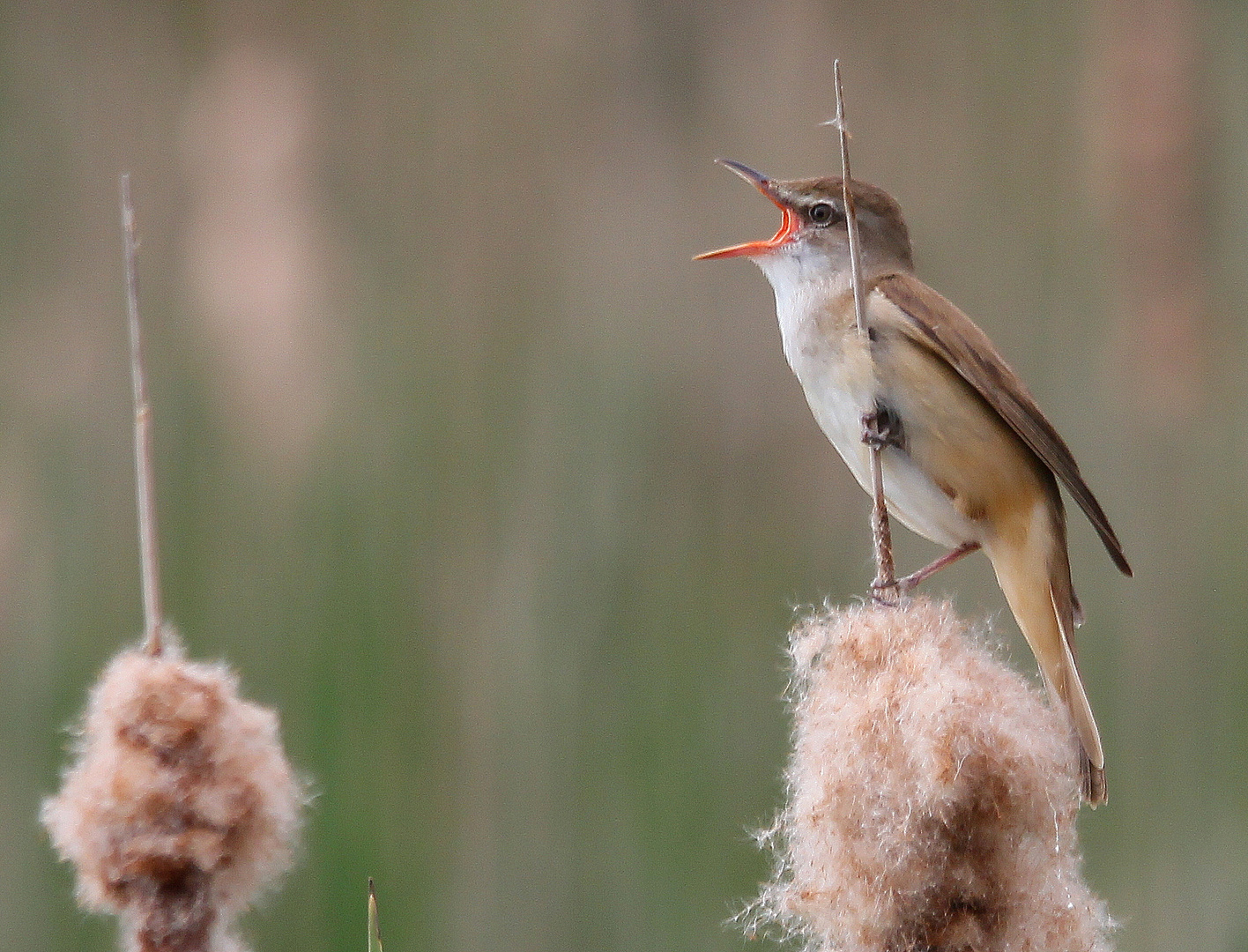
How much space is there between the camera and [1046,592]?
6.22 ft

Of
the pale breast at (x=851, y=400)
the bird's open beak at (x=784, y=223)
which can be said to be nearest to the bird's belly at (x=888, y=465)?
the pale breast at (x=851, y=400)

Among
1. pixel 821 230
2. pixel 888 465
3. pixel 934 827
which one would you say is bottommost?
pixel 934 827

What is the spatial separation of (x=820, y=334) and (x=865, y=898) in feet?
3.48

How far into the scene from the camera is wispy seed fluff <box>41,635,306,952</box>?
1.02 m

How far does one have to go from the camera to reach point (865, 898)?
44.9 inches

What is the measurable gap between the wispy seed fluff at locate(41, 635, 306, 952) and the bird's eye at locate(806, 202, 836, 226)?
137cm

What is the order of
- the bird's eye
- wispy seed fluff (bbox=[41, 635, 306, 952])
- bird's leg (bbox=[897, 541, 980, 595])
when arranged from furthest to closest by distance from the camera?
1. the bird's eye
2. bird's leg (bbox=[897, 541, 980, 595])
3. wispy seed fluff (bbox=[41, 635, 306, 952])

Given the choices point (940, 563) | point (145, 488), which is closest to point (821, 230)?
point (940, 563)

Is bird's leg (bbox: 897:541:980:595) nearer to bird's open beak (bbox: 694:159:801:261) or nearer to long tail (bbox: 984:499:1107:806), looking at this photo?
long tail (bbox: 984:499:1107:806)

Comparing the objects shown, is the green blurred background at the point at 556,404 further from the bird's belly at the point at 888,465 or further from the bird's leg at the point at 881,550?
the bird's leg at the point at 881,550

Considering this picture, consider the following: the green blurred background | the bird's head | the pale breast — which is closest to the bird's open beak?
the bird's head

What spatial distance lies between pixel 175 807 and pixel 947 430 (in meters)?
1.26

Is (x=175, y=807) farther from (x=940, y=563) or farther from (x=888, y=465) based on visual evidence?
(x=940, y=563)

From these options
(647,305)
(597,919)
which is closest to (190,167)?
(647,305)
